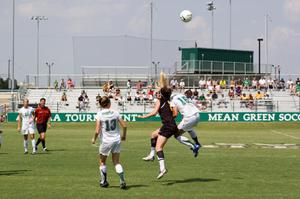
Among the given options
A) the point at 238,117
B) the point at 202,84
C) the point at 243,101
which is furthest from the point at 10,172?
the point at 202,84

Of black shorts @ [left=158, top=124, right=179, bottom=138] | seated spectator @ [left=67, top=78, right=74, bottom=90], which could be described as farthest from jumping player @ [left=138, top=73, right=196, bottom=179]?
seated spectator @ [left=67, top=78, right=74, bottom=90]

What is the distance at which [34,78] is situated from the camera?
193 feet

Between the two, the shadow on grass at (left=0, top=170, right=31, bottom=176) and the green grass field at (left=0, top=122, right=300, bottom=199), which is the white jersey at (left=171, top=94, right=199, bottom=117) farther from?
the shadow on grass at (left=0, top=170, right=31, bottom=176)

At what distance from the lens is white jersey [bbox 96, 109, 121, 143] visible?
1220cm

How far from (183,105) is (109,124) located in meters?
2.90

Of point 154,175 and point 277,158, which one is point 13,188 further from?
Result: point 277,158

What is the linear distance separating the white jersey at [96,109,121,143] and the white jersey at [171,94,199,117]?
96.5 inches

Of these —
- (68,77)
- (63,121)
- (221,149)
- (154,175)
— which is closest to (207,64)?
(68,77)

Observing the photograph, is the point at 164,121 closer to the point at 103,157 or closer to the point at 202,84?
the point at 103,157

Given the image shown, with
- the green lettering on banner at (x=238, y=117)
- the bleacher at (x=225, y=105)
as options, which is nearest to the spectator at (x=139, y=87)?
the bleacher at (x=225, y=105)

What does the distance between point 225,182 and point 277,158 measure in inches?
255

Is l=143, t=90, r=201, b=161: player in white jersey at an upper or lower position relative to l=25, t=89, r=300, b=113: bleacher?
upper

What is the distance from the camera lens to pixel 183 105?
1459cm

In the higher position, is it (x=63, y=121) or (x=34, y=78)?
(x=34, y=78)
